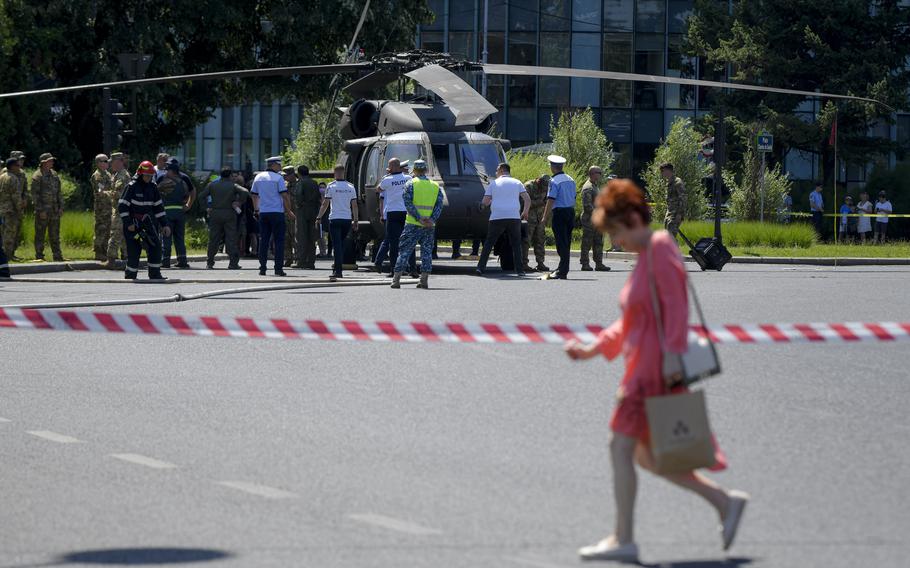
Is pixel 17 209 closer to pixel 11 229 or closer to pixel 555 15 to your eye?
pixel 11 229

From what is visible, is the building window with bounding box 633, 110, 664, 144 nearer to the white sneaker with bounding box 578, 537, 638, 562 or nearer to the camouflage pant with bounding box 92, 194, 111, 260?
the camouflage pant with bounding box 92, 194, 111, 260

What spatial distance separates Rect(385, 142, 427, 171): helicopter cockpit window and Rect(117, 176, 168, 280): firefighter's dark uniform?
5498 millimetres

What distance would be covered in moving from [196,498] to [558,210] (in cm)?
Result: 1724

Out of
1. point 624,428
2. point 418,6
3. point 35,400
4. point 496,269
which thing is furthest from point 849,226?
point 624,428

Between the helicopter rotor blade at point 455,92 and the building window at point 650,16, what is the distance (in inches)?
1763

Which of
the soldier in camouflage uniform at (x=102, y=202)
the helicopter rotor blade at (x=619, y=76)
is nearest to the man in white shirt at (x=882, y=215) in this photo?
the helicopter rotor blade at (x=619, y=76)

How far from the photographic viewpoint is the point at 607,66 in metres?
68.8

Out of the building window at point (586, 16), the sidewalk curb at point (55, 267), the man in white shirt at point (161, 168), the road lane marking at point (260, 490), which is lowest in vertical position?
the road lane marking at point (260, 490)

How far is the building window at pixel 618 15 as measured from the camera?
68750 millimetres

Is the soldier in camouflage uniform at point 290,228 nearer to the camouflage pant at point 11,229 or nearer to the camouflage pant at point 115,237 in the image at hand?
the camouflage pant at point 115,237

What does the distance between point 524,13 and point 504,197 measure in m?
46.2

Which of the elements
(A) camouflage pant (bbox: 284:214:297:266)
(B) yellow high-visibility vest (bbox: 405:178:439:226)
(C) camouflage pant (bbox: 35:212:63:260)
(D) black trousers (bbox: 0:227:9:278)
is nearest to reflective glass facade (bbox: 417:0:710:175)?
(A) camouflage pant (bbox: 284:214:297:266)

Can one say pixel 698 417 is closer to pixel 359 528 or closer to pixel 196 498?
pixel 359 528

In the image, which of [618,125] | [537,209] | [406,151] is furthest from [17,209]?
[618,125]
